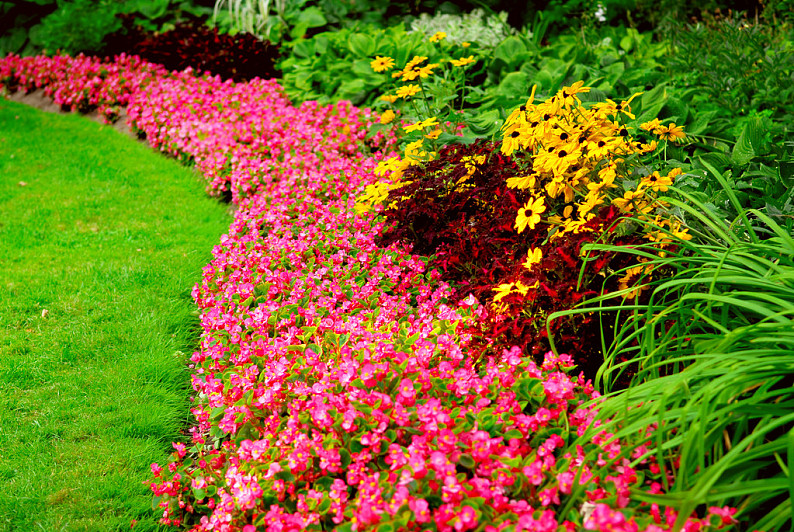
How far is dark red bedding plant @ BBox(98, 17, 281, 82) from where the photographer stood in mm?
6922

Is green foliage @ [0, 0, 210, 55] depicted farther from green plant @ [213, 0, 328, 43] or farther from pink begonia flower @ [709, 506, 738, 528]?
pink begonia flower @ [709, 506, 738, 528]

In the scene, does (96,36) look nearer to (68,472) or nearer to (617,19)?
(617,19)

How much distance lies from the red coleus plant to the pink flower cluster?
139 mm

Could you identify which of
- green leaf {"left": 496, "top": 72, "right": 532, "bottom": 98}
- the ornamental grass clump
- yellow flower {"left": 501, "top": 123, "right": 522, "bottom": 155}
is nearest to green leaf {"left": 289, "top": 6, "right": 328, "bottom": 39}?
green leaf {"left": 496, "top": 72, "right": 532, "bottom": 98}

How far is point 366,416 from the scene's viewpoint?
1869 millimetres

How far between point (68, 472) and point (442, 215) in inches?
77.4

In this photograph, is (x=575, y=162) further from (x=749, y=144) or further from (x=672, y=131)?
(x=749, y=144)

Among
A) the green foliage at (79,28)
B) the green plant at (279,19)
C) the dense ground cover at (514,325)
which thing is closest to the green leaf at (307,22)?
the green plant at (279,19)

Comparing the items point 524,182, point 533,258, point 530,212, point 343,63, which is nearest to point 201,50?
point 343,63

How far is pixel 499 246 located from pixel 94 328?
214cm

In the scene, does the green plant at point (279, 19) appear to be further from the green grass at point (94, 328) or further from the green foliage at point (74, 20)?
the green grass at point (94, 328)

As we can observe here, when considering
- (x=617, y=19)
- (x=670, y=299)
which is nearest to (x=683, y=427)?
(x=670, y=299)

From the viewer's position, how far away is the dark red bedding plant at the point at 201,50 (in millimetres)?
6922

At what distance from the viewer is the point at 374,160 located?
453cm
